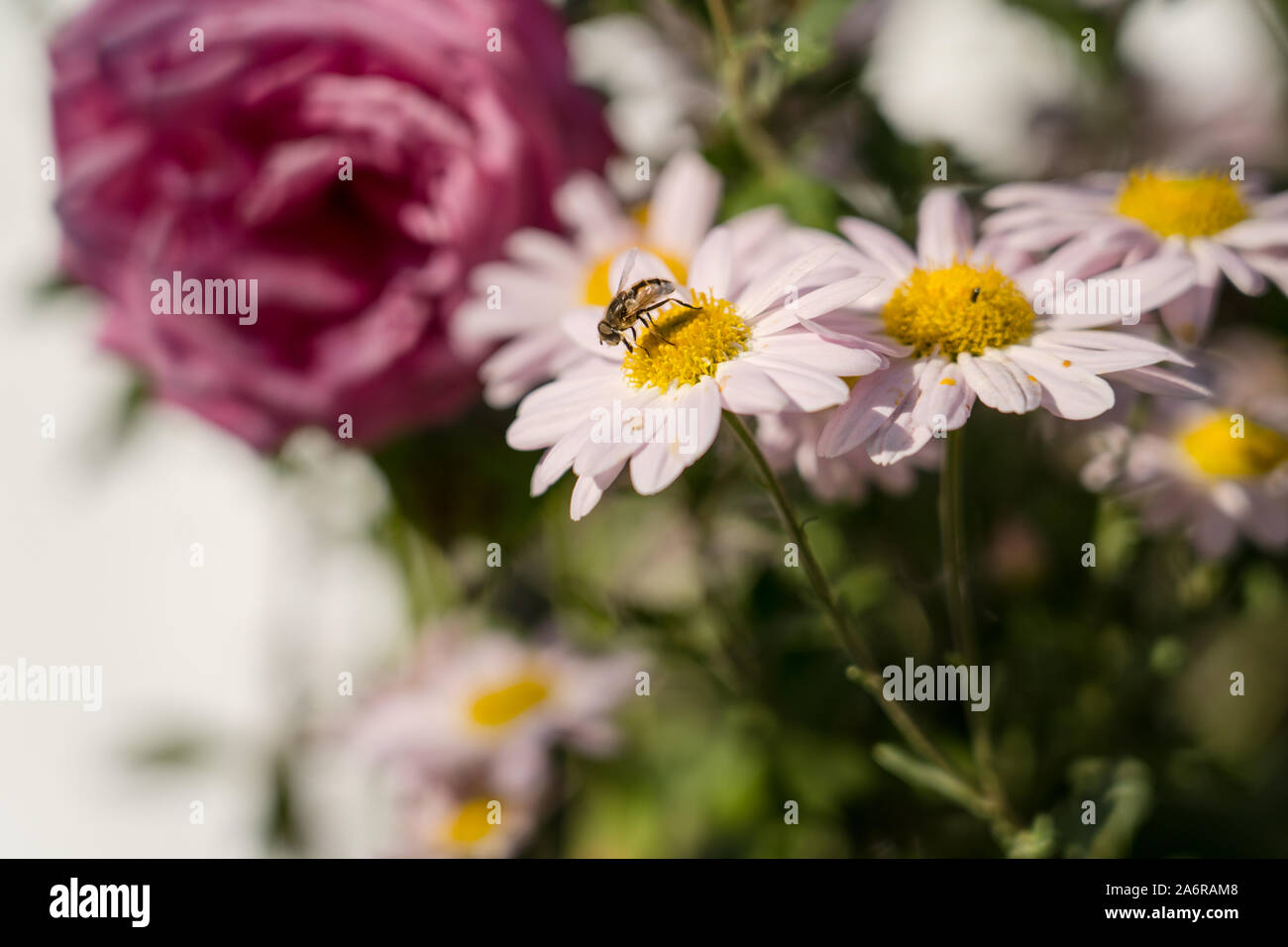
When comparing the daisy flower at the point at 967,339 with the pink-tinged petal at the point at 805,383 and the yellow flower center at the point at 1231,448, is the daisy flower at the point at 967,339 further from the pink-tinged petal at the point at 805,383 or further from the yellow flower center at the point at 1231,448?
the yellow flower center at the point at 1231,448

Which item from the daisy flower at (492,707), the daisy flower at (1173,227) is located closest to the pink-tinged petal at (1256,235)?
the daisy flower at (1173,227)

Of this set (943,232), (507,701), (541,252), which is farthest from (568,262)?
(507,701)

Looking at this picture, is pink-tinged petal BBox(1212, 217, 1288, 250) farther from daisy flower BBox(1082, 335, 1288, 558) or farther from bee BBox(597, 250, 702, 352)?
bee BBox(597, 250, 702, 352)

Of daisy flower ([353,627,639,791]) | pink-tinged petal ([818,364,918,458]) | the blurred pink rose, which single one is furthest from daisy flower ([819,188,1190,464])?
daisy flower ([353,627,639,791])

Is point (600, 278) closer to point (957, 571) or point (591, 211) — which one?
point (591, 211)
